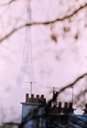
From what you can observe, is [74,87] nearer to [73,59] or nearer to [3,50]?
[73,59]

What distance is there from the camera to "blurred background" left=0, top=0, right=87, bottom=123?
100 cm

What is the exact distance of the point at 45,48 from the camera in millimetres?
1131

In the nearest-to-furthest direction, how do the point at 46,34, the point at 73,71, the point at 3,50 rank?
the point at 3,50 → the point at 46,34 → the point at 73,71

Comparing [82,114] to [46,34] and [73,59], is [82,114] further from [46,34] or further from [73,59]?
[46,34]

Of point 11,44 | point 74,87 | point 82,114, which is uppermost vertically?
point 11,44

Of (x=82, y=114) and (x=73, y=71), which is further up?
(x=73, y=71)

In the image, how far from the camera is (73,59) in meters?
1.26

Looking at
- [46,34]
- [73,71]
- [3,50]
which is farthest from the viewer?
[73,71]

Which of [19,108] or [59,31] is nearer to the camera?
[19,108]

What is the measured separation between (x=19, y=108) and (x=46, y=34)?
0.29m

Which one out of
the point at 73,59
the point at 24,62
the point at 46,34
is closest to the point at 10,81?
the point at 24,62

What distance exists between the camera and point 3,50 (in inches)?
39.3

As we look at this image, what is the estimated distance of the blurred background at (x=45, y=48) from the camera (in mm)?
1005

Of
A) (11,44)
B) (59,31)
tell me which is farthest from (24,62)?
(59,31)
